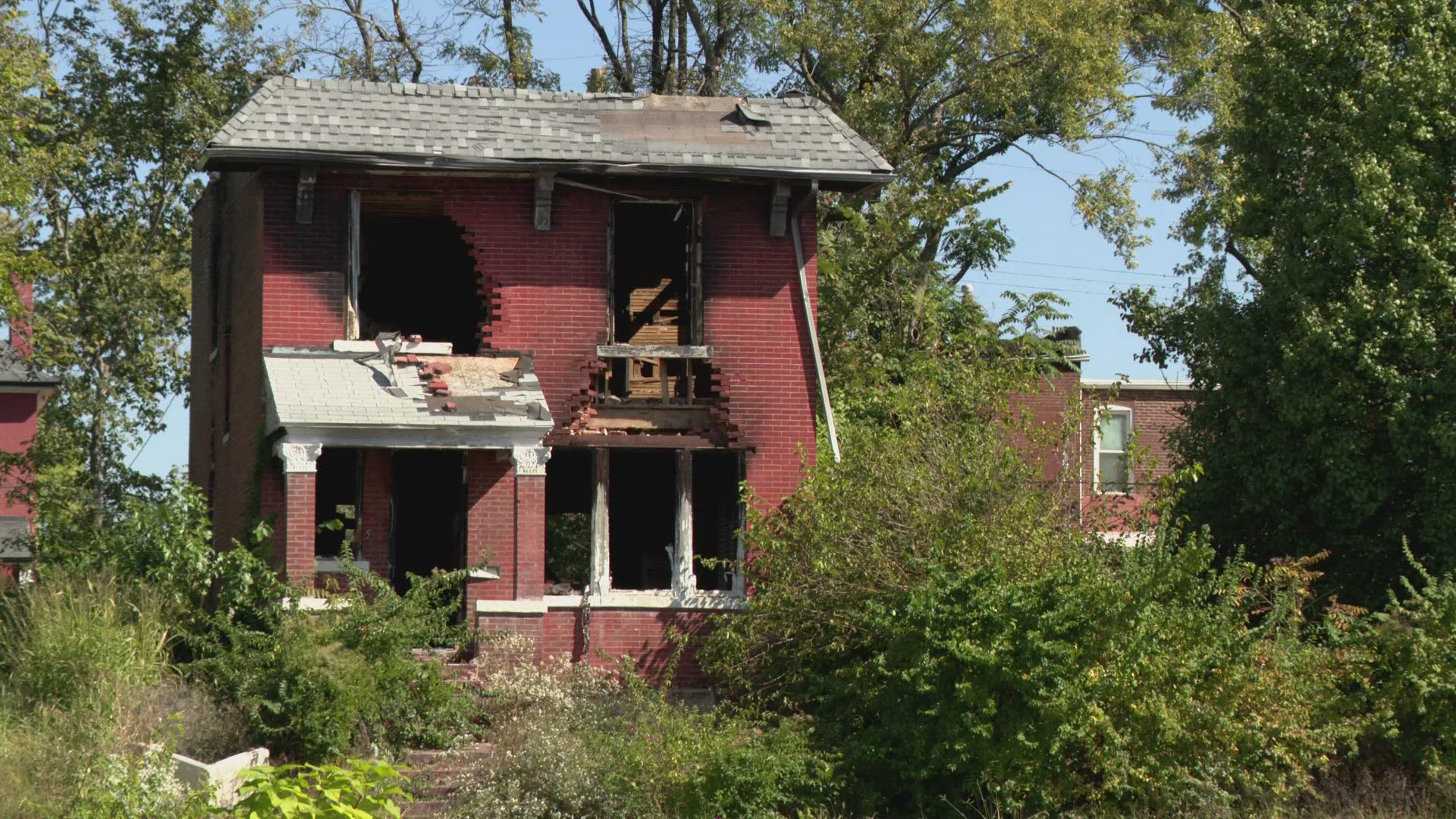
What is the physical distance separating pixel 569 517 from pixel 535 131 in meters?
17.5

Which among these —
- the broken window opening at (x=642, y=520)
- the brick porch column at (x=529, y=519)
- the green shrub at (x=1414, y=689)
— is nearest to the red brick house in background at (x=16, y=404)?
the broken window opening at (x=642, y=520)

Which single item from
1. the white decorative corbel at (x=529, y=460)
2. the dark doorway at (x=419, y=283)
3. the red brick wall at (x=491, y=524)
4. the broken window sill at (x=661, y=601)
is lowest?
the broken window sill at (x=661, y=601)

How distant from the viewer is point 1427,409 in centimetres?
1850

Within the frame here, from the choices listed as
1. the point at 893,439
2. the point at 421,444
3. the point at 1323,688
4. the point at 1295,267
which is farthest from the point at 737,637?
the point at 1295,267

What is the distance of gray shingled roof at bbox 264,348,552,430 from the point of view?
57.2 feet

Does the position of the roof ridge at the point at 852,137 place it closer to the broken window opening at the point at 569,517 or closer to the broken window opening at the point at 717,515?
the broken window opening at the point at 717,515

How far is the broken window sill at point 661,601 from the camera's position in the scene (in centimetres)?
1888

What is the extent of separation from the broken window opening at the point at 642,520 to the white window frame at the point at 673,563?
15.8ft

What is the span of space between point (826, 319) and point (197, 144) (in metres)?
11.8

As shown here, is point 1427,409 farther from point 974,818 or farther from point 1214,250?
point 1214,250

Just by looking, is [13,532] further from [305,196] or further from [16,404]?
[305,196]

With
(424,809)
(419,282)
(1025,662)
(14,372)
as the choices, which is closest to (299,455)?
(424,809)

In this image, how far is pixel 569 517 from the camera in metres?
36.0

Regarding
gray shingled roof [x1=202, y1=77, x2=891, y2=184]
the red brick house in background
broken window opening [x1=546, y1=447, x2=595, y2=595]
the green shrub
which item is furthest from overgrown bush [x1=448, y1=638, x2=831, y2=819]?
the red brick house in background
